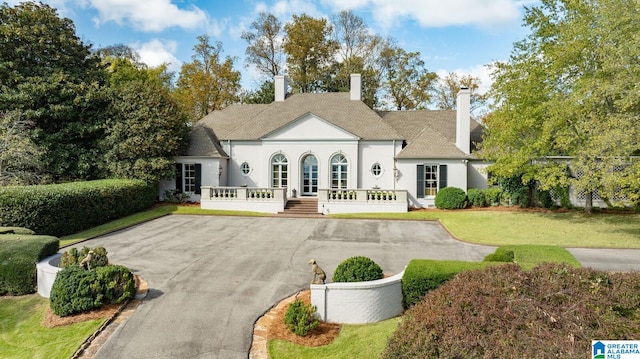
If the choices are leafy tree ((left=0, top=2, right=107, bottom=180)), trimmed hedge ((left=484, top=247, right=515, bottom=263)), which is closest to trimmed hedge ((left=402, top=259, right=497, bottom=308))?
trimmed hedge ((left=484, top=247, right=515, bottom=263))

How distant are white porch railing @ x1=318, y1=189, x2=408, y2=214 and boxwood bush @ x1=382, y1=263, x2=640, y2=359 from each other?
611 inches

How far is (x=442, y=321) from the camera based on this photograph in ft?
17.8

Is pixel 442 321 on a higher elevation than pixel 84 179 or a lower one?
lower

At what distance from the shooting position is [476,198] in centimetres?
2261

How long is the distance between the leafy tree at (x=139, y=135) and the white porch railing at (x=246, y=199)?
332 centimetres

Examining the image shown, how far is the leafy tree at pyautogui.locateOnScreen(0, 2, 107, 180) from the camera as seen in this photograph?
20.6m

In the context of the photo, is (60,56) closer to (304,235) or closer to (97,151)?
(97,151)

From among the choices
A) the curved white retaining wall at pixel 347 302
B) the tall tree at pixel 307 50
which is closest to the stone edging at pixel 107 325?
the curved white retaining wall at pixel 347 302

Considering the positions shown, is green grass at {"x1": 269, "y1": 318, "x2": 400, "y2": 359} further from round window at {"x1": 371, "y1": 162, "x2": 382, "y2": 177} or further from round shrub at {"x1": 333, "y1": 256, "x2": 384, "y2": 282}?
round window at {"x1": 371, "y1": 162, "x2": 382, "y2": 177}

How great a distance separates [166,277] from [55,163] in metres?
17.8

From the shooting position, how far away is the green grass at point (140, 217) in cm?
1535

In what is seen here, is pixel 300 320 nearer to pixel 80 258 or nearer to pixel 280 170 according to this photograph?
pixel 80 258

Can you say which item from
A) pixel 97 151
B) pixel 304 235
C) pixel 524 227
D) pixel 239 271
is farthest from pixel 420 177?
pixel 97 151

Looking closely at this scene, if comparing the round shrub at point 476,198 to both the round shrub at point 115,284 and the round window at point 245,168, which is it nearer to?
the round window at point 245,168
